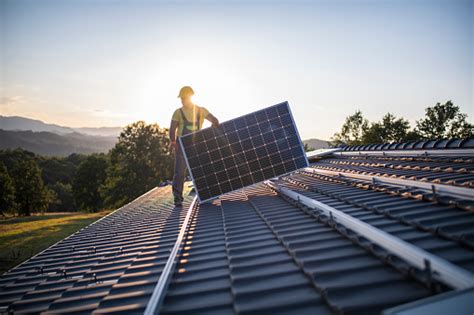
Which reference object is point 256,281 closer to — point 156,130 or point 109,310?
point 109,310

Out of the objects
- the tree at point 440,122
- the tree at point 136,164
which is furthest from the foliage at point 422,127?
the tree at point 136,164

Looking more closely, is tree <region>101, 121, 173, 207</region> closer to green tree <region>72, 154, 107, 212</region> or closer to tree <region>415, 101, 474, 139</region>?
green tree <region>72, 154, 107, 212</region>

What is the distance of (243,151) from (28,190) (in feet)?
227

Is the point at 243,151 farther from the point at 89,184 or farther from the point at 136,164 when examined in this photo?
the point at 89,184

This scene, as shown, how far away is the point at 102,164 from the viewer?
250 feet

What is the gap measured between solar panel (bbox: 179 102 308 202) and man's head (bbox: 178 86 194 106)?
3.03 feet

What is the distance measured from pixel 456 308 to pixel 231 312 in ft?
5.06

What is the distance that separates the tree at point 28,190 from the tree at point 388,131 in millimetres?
81673

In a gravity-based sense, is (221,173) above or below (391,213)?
above

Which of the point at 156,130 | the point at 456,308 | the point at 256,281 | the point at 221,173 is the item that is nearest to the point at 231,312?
the point at 256,281

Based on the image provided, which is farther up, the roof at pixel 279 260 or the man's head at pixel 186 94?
the man's head at pixel 186 94

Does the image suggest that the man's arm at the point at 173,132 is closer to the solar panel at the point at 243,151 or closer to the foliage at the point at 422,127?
the solar panel at the point at 243,151

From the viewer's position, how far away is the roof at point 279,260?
249cm

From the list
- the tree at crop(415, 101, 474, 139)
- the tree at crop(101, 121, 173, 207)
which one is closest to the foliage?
the tree at crop(415, 101, 474, 139)
